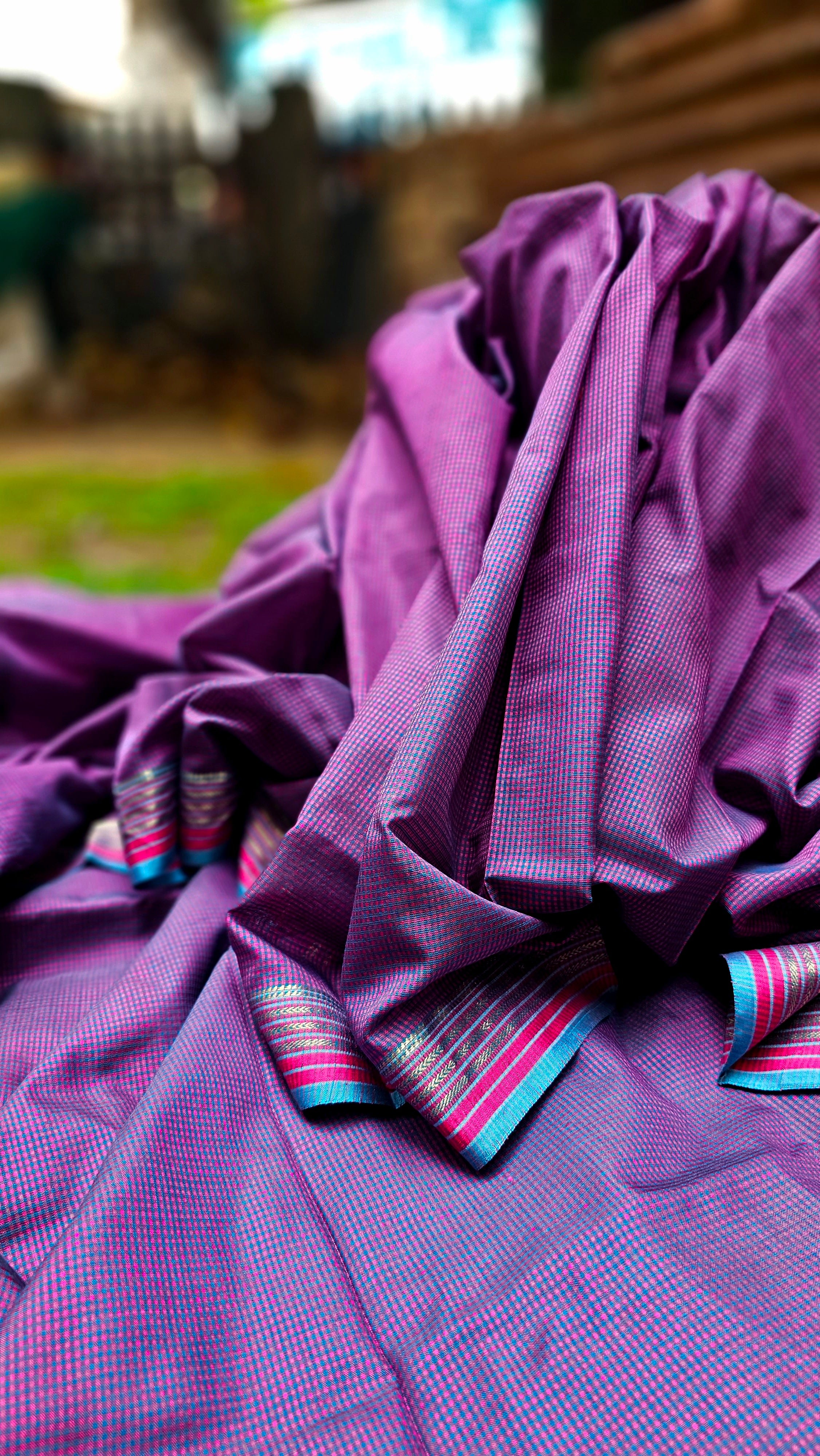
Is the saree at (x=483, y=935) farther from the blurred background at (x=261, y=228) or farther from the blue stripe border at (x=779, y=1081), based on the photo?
the blurred background at (x=261, y=228)

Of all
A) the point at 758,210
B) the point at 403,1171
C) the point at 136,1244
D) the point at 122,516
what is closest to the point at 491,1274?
the point at 403,1171

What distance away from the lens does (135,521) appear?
324 cm

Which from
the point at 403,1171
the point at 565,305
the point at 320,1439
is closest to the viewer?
the point at 320,1439

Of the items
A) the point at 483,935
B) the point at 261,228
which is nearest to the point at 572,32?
the point at 261,228

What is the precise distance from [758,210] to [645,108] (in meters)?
3.79

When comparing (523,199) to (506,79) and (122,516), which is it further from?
(506,79)

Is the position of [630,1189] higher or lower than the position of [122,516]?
higher

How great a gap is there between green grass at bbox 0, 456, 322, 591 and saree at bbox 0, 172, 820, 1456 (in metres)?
1.81

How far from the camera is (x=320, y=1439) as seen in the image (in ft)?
1.69

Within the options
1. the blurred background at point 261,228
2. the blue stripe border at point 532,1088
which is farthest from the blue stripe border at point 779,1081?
the blurred background at point 261,228


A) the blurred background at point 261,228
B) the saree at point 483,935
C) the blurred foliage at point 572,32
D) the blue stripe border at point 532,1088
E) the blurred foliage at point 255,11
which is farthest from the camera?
the blurred foliage at point 255,11

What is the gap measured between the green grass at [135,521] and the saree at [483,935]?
1.81 metres

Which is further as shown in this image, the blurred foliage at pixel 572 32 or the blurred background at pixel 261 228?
the blurred foliage at pixel 572 32

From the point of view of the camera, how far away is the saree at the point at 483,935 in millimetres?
539
